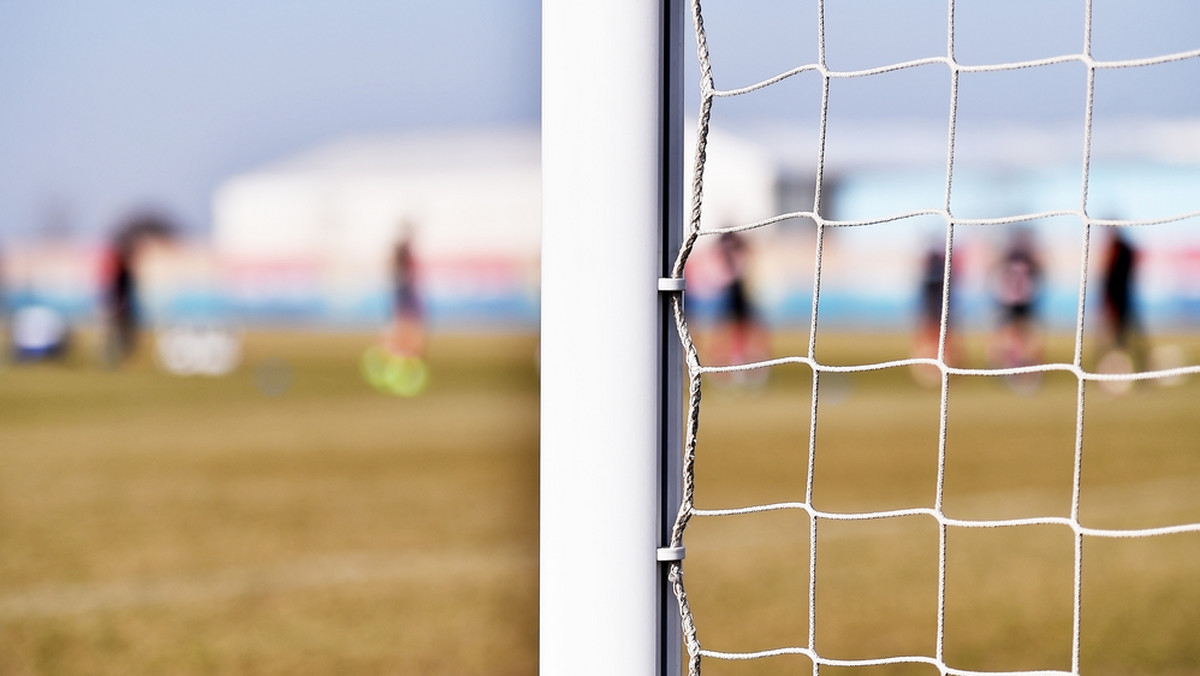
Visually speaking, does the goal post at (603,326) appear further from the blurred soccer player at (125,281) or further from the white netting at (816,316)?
the blurred soccer player at (125,281)

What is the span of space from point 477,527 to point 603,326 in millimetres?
5821

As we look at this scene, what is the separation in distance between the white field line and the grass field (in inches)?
0.7

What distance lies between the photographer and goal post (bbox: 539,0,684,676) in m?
0.72

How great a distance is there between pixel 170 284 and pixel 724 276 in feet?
21.6

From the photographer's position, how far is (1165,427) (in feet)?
27.3

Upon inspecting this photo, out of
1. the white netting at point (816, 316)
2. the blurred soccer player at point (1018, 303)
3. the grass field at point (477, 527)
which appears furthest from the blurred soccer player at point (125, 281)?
the white netting at point (816, 316)

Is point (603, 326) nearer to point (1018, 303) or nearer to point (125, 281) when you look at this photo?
point (1018, 303)

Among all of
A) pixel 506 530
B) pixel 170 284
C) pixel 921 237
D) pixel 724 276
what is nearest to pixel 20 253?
pixel 170 284

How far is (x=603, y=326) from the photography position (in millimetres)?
718

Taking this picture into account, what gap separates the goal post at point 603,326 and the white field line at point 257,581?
3.95 m

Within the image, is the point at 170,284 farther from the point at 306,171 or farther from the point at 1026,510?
the point at 1026,510

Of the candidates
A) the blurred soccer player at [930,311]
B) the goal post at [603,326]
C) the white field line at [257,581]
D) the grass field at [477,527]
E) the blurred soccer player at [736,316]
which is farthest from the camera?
the blurred soccer player at [736,316]

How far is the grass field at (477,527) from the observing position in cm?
374

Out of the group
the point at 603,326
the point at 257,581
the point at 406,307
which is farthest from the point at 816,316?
the point at 406,307
